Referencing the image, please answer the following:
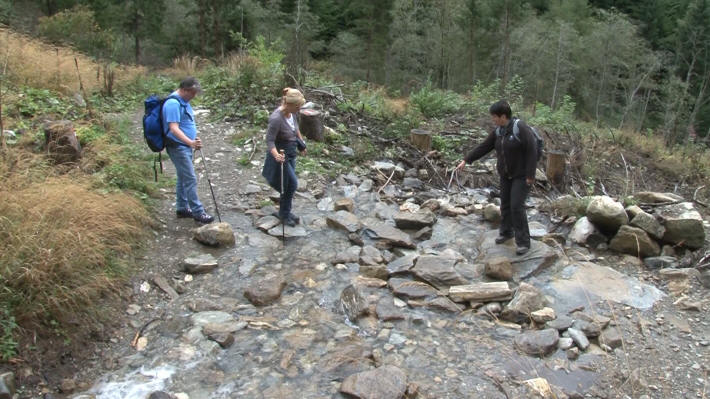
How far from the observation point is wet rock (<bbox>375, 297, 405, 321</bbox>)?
14.6ft

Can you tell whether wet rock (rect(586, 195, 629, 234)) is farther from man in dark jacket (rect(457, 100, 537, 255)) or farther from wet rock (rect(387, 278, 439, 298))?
wet rock (rect(387, 278, 439, 298))

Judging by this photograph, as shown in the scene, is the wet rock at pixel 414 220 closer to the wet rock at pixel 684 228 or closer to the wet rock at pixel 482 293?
the wet rock at pixel 482 293

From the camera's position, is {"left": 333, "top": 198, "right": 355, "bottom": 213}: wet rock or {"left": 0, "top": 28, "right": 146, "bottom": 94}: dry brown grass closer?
{"left": 333, "top": 198, "right": 355, "bottom": 213}: wet rock

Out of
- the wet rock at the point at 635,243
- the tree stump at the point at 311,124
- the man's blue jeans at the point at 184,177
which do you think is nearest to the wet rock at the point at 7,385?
the man's blue jeans at the point at 184,177

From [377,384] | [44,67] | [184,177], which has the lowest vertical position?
[377,384]

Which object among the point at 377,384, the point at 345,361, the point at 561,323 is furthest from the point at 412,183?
the point at 377,384

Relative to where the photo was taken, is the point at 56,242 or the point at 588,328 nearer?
the point at 56,242

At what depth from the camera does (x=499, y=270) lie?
525cm

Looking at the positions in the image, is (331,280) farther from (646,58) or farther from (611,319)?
(646,58)

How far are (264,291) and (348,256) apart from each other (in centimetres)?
118

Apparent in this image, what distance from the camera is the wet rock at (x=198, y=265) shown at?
5000mm

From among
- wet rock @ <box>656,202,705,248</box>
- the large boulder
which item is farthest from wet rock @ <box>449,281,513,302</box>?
the large boulder

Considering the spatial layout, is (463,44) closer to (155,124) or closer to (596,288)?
(596,288)

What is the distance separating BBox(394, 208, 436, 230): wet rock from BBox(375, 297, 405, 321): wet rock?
193 cm
